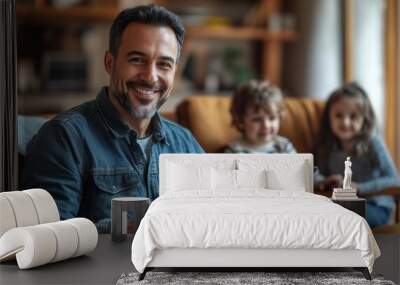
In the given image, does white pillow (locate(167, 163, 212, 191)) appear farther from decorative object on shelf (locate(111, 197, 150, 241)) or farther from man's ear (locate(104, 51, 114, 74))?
man's ear (locate(104, 51, 114, 74))

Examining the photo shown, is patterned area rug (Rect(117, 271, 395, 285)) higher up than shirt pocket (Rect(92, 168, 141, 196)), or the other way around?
shirt pocket (Rect(92, 168, 141, 196))

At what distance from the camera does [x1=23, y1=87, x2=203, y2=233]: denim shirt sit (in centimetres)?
471

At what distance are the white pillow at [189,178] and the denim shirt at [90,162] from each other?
18cm

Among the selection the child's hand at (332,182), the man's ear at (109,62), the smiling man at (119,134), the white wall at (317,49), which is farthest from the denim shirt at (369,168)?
the white wall at (317,49)

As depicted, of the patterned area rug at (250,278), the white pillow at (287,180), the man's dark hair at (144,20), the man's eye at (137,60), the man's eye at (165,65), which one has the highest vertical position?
the man's dark hair at (144,20)

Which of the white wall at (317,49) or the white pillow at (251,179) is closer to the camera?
the white pillow at (251,179)

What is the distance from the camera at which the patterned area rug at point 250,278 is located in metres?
3.70

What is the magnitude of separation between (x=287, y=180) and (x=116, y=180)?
3.37 feet

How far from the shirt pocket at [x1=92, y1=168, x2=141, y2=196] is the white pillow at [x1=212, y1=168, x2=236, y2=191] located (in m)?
0.50

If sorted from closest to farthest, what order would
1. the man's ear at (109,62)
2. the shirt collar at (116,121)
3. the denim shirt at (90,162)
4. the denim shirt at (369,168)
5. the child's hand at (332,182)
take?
the denim shirt at (90,162), the shirt collar at (116,121), the man's ear at (109,62), the child's hand at (332,182), the denim shirt at (369,168)

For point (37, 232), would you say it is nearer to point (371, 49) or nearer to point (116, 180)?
point (116, 180)

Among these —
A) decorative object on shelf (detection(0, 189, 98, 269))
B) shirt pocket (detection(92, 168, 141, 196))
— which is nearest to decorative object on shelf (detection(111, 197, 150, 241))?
shirt pocket (detection(92, 168, 141, 196))

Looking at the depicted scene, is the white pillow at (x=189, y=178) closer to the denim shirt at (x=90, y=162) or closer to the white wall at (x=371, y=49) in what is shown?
the denim shirt at (x=90, y=162)

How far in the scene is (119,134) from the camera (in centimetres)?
483
